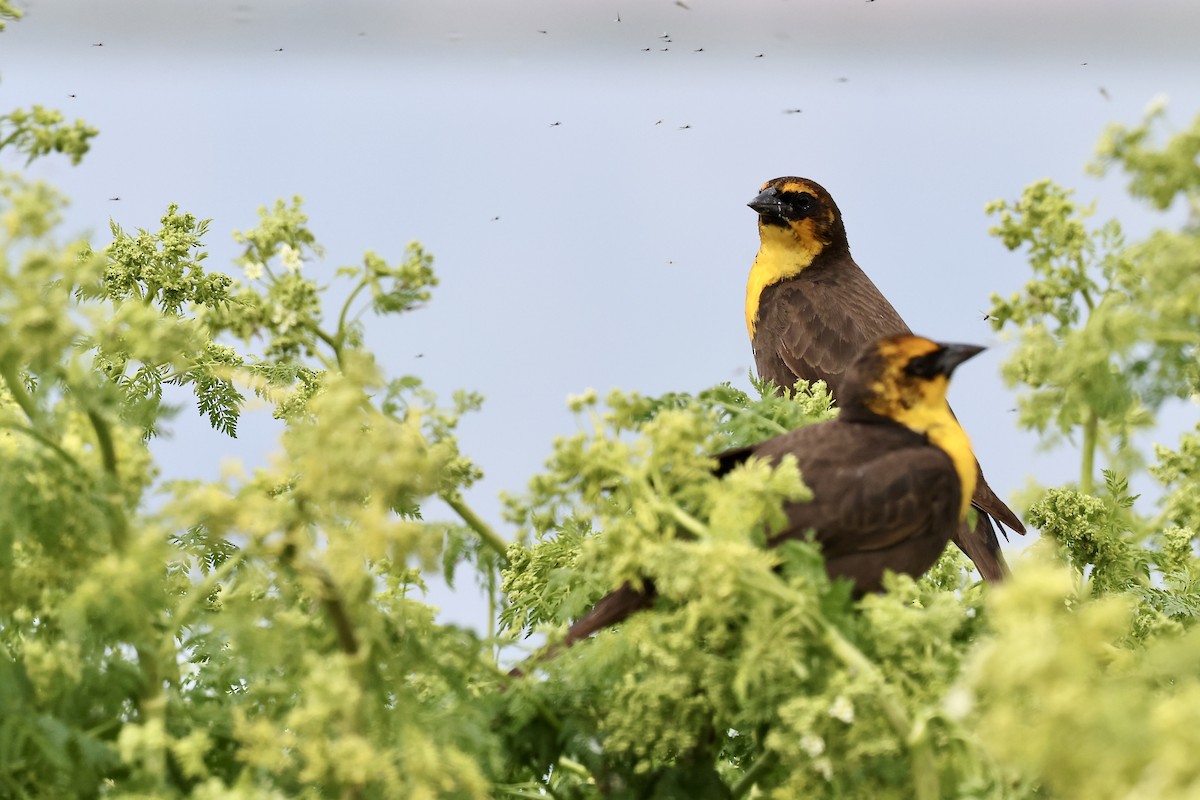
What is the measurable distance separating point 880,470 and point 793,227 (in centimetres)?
325

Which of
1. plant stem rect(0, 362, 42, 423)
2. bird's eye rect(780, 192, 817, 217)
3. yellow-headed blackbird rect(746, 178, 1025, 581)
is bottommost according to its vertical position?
yellow-headed blackbird rect(746, 178, 1025, 581)

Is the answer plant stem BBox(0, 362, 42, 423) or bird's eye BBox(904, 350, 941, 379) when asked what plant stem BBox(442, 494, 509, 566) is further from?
bird's eye BBox(904, 350, 941, 379)

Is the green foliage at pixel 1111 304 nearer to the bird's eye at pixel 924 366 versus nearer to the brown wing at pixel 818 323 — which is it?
the bird's eye at pixel 924 366

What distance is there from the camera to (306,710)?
1.90m

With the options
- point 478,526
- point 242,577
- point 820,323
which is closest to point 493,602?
point 478,526

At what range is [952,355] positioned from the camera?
10.3ft

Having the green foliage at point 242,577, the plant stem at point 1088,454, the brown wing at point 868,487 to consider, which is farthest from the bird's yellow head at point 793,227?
the green foliage at point 242,577

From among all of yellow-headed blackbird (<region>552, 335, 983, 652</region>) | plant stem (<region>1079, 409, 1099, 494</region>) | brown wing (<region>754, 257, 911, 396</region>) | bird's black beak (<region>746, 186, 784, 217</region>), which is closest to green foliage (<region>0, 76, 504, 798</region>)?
yellow-headed blackbird (<region>552, 335, 983, 652</region>)

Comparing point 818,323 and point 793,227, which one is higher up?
point 793,227

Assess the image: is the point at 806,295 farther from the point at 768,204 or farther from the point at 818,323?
the point at 768,204

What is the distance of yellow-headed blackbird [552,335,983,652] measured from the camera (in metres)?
2.91

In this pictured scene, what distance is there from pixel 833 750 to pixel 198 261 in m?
2.96

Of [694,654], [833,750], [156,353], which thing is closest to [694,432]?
[694,654]

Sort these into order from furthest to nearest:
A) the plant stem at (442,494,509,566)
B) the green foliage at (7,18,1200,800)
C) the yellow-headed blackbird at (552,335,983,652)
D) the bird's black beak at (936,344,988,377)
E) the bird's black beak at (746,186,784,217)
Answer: the bird's black beak at (746,186,784,217)
the bird's black beak at (936,344,988,377)
the yellow-headed blackbird at (552,335,983,652)
the plant stem at (442,494,509,566)
the green foliage at (7,18,1200,800)
